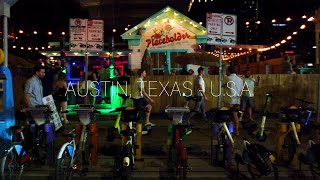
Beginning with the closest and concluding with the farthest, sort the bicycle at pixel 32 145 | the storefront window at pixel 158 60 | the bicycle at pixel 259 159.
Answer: the bicycle at pixel 32 145 → the bicycle at pixel 259 159 → the storefront window at pixel 158 60

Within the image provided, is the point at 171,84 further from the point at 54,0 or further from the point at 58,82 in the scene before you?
the point at 54,0

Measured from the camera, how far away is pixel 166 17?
1786 cm

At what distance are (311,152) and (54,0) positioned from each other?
102 feet

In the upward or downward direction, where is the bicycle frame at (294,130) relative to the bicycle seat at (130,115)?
downward

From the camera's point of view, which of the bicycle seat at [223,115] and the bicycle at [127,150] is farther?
the bicycle seat at [223,115]

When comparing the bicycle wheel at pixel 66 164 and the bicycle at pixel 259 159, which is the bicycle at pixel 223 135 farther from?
the bicycle wheel at pixel 66 164

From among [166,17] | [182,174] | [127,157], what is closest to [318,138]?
[182,174]

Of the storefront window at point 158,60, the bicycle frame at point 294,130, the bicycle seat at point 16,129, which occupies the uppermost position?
the storefront window at point 158,60

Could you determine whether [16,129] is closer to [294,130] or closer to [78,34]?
[78,34]

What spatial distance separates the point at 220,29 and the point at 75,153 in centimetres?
500

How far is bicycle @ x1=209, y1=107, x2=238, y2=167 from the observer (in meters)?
7.82

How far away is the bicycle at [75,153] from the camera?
6.46 m

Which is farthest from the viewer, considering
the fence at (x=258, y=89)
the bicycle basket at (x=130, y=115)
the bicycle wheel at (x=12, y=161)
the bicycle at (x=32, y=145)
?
the fence at (x=258, y=89)

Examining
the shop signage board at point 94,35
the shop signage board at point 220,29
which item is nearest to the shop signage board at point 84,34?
the shop signage board at point 94,35
